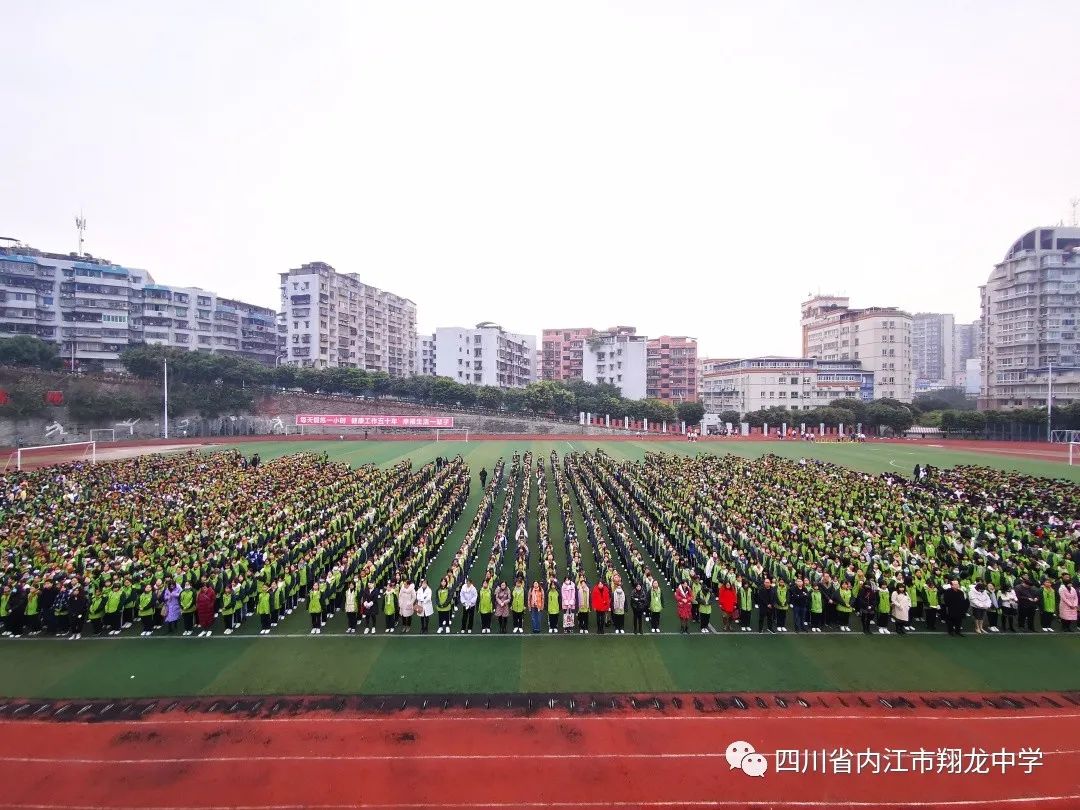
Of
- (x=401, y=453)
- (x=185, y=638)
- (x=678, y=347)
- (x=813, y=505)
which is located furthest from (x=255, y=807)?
(x=678, y=347)

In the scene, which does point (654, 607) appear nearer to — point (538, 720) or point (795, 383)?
point (538, 720)

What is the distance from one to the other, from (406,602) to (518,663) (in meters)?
2.64

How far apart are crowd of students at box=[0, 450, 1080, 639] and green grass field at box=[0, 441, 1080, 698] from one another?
0.48m

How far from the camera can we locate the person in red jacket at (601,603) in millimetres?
11328

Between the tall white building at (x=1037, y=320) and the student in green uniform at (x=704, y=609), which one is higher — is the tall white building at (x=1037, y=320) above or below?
above

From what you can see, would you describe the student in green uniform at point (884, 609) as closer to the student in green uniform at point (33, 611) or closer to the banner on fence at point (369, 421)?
the student in green uniform at point (33, 611)

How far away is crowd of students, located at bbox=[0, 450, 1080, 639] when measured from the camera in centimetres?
1142

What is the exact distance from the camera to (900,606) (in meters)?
11.2

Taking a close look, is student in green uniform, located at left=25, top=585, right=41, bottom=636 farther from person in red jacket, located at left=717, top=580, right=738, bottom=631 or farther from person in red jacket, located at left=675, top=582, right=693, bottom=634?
person in red jacket, located at left=717, top=580, right=738, bottom=631

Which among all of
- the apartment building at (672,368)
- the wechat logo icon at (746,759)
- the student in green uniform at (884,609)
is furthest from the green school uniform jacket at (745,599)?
the apartment building at (672,368)

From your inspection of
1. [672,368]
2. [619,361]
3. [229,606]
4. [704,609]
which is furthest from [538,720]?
[672,368]

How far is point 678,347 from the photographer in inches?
3863

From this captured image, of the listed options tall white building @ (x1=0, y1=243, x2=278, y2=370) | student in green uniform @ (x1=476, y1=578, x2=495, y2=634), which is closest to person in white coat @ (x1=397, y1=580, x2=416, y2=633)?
student in green uniform @ (x1=476, y1=578, x2=495, y2=634)

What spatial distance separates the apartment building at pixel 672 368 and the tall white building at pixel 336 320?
43048 millimetres
